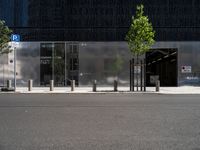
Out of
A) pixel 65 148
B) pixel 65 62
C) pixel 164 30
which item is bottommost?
pixel 65 148

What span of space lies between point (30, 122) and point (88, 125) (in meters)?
1.92

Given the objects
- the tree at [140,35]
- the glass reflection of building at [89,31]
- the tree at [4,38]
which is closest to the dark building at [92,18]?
the glass reflection of building at [89,31]

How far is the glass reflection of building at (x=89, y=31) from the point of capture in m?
43.8

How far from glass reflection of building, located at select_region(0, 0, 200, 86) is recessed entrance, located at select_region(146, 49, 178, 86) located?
0.64 m

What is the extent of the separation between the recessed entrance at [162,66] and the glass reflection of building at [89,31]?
2.10 ft

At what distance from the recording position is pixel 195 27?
4519cm

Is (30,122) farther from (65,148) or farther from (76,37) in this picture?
(76,37)

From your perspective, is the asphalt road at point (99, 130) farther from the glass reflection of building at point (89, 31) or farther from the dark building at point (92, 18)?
the dark building at point (92, 18)

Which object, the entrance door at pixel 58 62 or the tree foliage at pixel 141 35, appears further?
the entrance door at pixel 58 62

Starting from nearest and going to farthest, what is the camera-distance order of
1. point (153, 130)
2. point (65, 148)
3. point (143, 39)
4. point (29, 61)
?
point (65, 148) < point (153, 130) < point (143, 39) < point (29, 61)

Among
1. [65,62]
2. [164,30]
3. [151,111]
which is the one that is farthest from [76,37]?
[151,111]

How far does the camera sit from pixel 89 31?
4488 centimetres

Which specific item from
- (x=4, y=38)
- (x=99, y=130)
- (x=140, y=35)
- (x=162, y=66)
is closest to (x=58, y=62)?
(x=4, y=38)

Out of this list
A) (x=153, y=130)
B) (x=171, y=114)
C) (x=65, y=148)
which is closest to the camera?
(x=65, y=148)
